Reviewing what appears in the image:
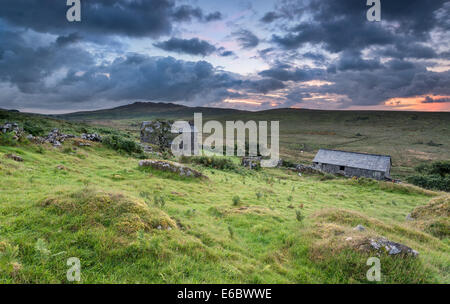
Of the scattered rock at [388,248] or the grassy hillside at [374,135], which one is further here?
the grassy hillside at [374,135]

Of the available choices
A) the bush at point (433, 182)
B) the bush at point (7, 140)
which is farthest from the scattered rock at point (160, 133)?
the bush at point (433, 182)

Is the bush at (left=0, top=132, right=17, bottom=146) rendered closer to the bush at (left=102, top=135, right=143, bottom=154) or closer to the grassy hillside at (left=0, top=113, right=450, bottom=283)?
the grassy hillside at (left=0, top=113, right=450, bottom=283)

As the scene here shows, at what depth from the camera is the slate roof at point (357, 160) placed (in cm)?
3761

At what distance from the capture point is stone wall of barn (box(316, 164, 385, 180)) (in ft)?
122

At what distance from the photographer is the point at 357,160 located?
3994cm

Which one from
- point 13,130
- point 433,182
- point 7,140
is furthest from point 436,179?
point 13,130

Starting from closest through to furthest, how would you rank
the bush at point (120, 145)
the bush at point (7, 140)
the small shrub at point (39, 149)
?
the bush at point (7, 140) → the small shrub at point (39, 149) → the bush at point (120, 145)

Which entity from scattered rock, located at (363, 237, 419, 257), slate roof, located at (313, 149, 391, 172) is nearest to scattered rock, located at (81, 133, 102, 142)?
scattered rock, located at (363, 237, 419, 257)

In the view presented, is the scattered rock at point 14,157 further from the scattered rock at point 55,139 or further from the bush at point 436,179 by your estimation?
the bush at point 436,179

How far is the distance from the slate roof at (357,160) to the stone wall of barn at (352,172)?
24.6 inches

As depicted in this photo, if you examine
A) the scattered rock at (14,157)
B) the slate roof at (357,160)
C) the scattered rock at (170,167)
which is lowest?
the slate roof at (357,160)

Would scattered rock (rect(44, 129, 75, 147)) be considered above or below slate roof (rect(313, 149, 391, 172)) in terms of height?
above

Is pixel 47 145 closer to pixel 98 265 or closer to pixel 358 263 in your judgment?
pixel 98 265

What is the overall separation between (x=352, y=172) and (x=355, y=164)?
1578 mm
